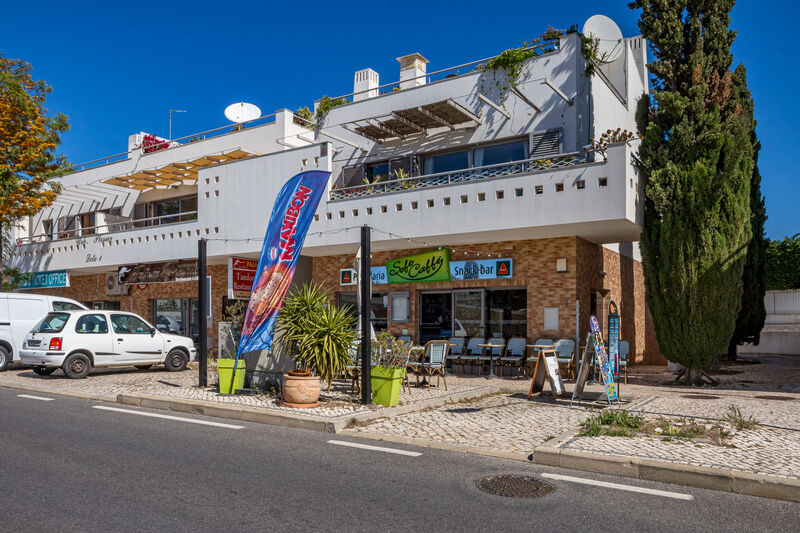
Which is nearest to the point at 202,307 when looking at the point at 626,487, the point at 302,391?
the point at 302,391

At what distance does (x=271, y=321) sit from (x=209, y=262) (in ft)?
41.9

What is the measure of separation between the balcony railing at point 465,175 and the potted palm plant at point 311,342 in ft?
20.7

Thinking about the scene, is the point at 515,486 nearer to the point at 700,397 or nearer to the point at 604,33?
the point at 700,397

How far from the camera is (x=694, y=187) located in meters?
13.9

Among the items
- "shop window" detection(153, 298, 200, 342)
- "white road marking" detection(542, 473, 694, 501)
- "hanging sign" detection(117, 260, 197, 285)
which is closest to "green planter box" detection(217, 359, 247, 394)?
"white road marking" detection(542, 473, 694, 501)

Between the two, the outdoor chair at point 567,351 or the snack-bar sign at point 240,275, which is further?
the snack-bar sign at point 240,275

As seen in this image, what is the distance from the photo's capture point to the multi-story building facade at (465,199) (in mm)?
15094

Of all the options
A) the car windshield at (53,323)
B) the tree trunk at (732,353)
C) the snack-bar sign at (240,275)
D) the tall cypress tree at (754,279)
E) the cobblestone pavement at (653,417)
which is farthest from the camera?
the tree trunk at (732,353)


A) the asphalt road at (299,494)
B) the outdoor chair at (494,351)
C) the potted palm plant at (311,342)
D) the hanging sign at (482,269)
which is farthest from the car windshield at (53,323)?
the outdoor chair at (494,351)

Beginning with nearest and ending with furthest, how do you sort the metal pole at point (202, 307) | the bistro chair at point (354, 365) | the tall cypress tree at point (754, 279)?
1. the bistro chair at point (354, 365)
2. the metal pole at point (202, 307)
3. the tall cypress tree at point (754, 279)

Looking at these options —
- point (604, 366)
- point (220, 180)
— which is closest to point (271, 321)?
point (604, 366)

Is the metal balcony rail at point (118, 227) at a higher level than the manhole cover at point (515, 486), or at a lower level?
higher

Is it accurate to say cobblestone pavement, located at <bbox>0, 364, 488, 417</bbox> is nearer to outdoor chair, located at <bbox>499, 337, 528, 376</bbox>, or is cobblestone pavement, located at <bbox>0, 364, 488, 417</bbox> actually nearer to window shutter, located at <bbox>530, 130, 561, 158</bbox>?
outdoor chair, located at <bbox>499, 337, 528, 376</bbox>

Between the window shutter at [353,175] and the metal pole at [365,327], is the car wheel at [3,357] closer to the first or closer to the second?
the window shutter at [353,175]
